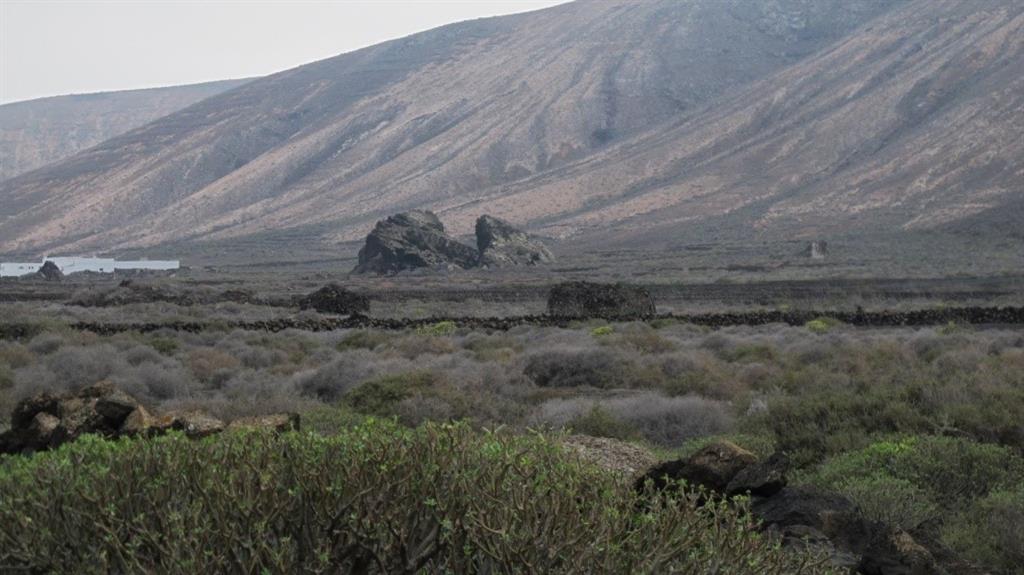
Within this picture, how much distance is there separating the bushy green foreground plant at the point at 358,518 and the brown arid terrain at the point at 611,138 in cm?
7408

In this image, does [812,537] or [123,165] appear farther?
[123,165]

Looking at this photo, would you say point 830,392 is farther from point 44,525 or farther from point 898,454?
point 44,525

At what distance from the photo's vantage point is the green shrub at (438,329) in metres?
24.6

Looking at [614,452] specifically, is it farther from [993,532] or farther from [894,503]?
[993,532]

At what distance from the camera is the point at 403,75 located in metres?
176

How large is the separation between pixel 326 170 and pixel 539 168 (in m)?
30.8

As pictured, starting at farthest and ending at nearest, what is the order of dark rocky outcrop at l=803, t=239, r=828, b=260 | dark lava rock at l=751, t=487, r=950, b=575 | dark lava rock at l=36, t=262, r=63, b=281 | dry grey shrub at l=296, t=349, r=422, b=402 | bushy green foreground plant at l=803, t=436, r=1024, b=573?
dark lava rock at l=36, t=262, r=63, b=281
dark rocky outcrop at l=803, t=239, r=828, b=260
dry grey shrub at l=296, t=349, r=422, b=402
bushy green foreground plant at l=803, t=436, r=1024, b=573
dark lava rock at l=751, t=487, r=950, b=575

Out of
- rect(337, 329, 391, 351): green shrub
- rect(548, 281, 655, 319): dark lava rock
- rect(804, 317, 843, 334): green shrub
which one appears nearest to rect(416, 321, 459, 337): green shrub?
rect(337, 329, 391, 351): green shrub

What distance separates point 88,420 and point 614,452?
4.54 meters

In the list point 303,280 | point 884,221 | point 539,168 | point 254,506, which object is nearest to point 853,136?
point 884,221

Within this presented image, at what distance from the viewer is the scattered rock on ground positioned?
28.8 feet

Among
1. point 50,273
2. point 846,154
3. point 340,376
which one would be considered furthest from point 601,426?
point 846,154

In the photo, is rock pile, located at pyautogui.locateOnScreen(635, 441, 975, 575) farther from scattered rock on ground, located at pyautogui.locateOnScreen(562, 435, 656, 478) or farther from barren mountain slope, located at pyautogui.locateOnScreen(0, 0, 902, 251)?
barren mountain slope, located at pyautogui.locateOnScreen(0, 0, 902, 251)

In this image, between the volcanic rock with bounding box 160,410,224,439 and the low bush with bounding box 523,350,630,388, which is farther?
the low bush with bounding box 523,350,630,388
